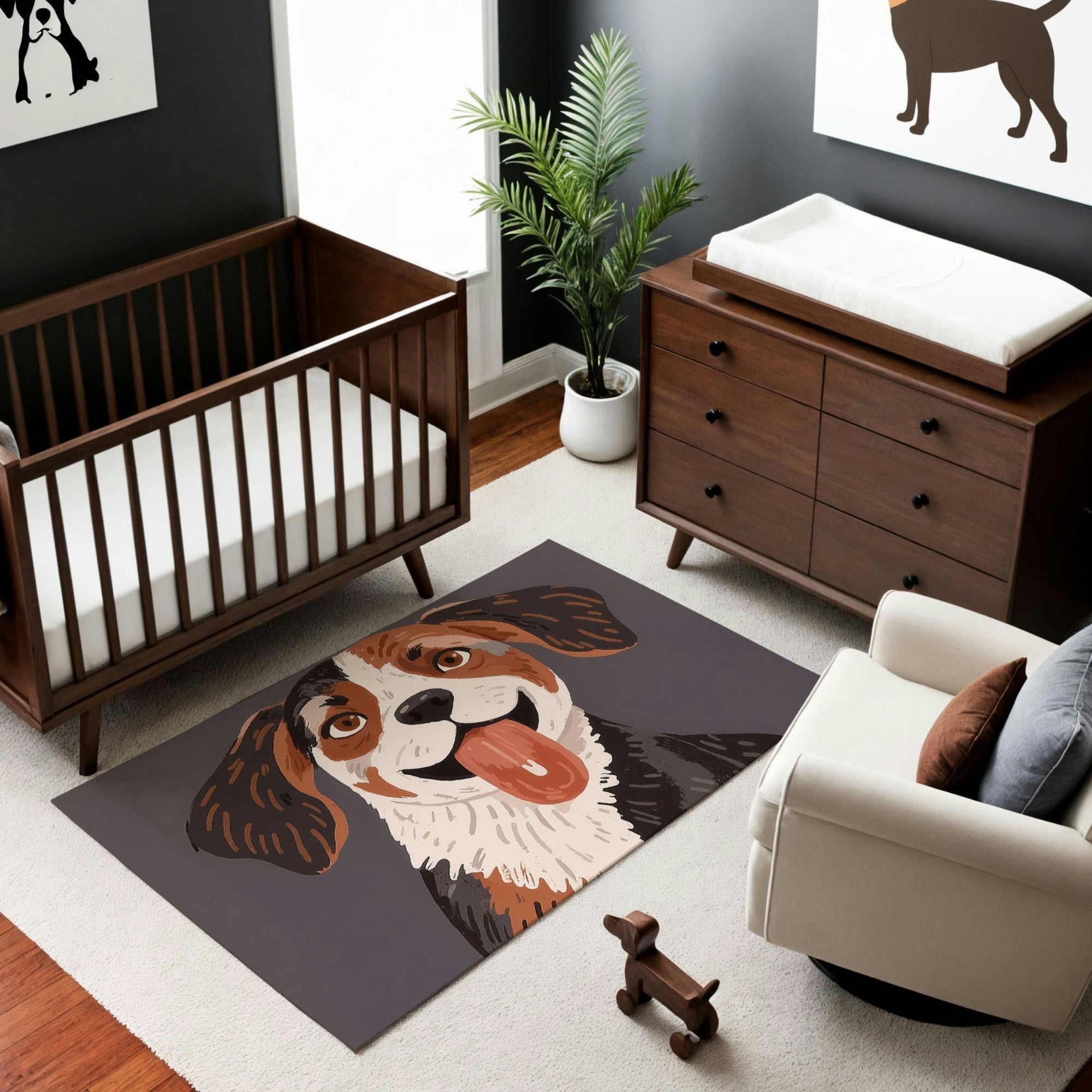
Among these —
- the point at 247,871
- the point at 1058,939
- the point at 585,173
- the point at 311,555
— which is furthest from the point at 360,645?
the point at 1058,939

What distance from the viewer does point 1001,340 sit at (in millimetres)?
2672

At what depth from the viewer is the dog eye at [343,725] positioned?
2953 mm

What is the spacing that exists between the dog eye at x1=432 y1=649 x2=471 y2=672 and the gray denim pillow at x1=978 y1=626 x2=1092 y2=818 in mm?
1333

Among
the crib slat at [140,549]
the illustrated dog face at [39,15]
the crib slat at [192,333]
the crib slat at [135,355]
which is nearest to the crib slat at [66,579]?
the crib slat at [140,549]

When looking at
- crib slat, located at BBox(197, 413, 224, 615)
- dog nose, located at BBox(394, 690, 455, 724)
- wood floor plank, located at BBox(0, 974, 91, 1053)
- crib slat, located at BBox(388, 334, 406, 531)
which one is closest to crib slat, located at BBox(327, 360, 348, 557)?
crib slat, located at BBox(388, 334, 406, 531)

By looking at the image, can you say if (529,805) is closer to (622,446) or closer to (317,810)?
(317,810)

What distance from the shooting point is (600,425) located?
12.9ft

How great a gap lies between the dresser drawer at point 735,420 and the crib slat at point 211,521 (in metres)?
1.08

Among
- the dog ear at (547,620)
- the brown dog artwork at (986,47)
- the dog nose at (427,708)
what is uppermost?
the brown dog artwork at (986,47)

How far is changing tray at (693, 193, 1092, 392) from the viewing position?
8.96ft

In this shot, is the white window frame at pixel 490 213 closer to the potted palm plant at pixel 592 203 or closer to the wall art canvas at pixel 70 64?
the potted palm plant at pixel 592 203

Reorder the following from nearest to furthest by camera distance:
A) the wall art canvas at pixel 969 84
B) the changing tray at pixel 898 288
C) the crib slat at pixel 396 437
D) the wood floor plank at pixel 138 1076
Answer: the wood floor plank at pixel 138 1076
the changing tray at pixel 898 288
the wall art canvas at pixel 969 84
the crib slat at pixel 396 437

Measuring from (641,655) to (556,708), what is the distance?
0.89 feet

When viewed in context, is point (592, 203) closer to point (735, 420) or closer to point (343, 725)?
point (735, 420)
